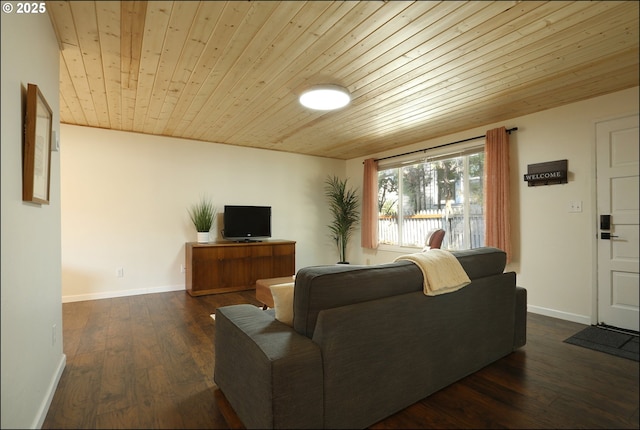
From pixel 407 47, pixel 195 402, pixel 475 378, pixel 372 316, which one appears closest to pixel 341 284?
pixel 372 316

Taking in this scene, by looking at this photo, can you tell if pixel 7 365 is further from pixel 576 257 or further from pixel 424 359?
pixel 576 257

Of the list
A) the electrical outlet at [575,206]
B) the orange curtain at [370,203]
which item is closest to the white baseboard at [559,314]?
the electrical outlet at [575,206]

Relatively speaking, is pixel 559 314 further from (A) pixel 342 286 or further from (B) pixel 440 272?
(A) pixel 342 286

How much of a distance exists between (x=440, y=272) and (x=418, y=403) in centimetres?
74

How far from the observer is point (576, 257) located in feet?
6.28

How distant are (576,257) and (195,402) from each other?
8.12 ft

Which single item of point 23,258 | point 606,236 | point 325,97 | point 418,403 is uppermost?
point 325,97

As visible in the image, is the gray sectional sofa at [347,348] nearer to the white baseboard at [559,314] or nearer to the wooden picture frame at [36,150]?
the white baseboard at [559,314]

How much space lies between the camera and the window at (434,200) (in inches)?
157

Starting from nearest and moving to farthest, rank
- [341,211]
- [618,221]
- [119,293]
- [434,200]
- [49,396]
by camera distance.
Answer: [618,221] < [49,396] < [119,293] < [434,200] < [341,211]

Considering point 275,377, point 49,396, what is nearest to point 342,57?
point 275,377

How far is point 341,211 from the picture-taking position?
18.6 feet

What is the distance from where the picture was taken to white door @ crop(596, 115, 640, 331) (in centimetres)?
96

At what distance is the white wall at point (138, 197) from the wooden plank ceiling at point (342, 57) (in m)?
0.63
